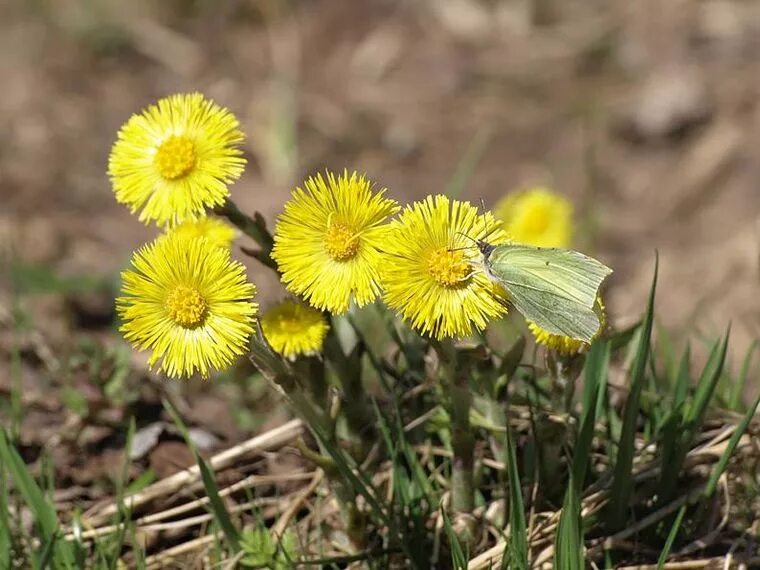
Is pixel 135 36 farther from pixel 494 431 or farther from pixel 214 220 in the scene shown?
pixel 494 431

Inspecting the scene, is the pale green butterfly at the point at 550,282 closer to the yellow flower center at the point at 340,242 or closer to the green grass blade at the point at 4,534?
the yellow flower center at the point at 340,242

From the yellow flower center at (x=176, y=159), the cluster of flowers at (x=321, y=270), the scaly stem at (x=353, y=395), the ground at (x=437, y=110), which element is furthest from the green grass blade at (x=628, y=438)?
the ground at (x=437, y=110)

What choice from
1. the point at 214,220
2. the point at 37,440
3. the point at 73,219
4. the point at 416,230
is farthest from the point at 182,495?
the point at 73,219

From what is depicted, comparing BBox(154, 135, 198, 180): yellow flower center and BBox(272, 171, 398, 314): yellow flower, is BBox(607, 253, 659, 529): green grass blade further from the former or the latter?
BBox(154, 135, 198, 180): yellow flower center

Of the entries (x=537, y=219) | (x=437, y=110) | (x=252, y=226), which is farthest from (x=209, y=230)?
(x=437, y=110)

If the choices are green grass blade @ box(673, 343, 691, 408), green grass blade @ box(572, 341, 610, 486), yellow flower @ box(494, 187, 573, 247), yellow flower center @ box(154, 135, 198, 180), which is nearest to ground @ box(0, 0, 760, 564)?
yellow flower @ box(494, 187, 573, 247)

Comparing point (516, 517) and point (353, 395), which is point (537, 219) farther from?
point (516, 517)
